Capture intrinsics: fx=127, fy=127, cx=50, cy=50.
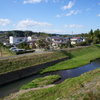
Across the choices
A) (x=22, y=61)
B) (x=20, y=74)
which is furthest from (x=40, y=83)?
(x=22, y=61)

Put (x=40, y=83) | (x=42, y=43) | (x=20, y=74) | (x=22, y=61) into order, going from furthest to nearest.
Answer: (x=42, y=43), (x=22, y=61), (x=20, y=74), (x=40, y=83)

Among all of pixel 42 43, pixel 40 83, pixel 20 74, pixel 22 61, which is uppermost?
pixel 42 43

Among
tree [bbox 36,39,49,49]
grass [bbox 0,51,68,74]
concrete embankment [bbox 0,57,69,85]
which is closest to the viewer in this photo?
concrete embankment [bbox 0,57,69,85]

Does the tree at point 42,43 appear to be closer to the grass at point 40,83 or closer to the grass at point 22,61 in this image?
the grass at point 22,61

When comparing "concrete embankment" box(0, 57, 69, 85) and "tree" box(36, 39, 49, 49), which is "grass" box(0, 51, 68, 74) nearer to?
"concrete embankment" box(0, 57, 69, 85)

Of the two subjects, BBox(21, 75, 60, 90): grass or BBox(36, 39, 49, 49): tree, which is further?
BBox(36, 39, 49, 49): tree

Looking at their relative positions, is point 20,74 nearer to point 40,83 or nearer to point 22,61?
point 22,61

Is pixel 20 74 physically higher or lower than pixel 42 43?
Result: lower

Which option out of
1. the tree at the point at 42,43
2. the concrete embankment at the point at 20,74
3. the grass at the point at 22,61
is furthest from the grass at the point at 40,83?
the tree at the point at 42,43

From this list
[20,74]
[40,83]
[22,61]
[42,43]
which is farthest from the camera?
[42,43]

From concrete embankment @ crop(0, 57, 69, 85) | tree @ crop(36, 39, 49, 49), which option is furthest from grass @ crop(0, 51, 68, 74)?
tree @ crop(36, 39, 49, 49)

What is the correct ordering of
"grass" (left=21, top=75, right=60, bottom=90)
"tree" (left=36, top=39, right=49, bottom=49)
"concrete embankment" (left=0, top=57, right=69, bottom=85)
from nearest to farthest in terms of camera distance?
"grass" (left=21, top=75, right=60, bottom=90) < "concrete embankment" (left=0, top=57, right=69, bottom=85) < "tree" (left=36, top=39, right=49, bottom=49)

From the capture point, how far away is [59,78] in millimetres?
20156

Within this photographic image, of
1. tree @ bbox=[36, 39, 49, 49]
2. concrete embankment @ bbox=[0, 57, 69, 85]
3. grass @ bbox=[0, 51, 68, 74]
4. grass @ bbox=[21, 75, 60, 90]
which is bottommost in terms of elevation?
grass @ bbox=[21, 75, 60, 90]
